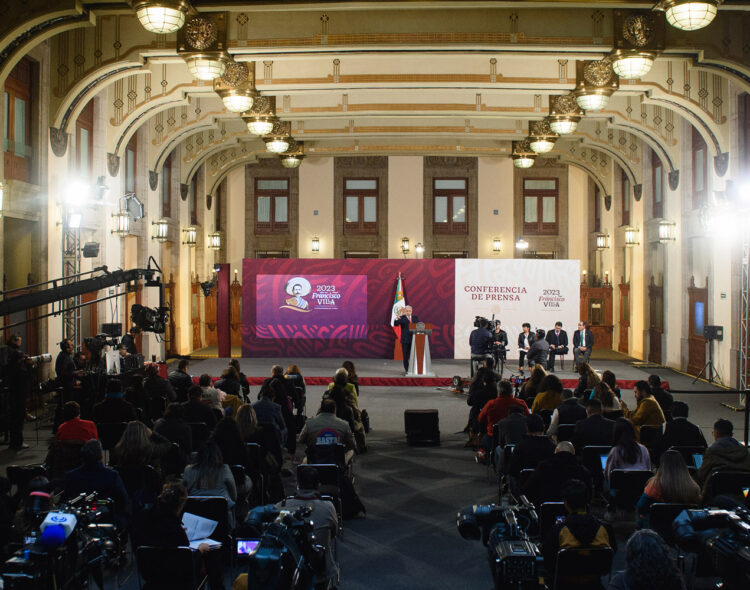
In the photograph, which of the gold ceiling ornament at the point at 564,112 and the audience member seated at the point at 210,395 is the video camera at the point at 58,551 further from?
the gold ceiling ornament at the point at 564,112

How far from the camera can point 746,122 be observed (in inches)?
579

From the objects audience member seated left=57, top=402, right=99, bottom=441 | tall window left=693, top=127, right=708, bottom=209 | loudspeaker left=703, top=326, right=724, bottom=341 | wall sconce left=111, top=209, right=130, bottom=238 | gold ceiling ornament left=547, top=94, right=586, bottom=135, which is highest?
gold ceiling ornament left=547, top=94, right=586, bottom=135

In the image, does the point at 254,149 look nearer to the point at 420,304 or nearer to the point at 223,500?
the point at 420,304

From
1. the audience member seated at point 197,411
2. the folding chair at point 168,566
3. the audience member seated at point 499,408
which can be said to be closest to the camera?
the folding chair at point 168,566

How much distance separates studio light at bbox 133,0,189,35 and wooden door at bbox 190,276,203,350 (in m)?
14.6

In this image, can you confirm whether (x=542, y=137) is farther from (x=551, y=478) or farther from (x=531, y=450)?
(x=551, y=478)

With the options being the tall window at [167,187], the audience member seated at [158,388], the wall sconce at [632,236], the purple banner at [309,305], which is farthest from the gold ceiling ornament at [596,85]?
the tall window at [167,187]

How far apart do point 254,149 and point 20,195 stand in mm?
12041

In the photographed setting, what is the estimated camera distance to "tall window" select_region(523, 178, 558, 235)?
26.1 m

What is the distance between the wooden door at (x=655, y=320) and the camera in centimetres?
2006

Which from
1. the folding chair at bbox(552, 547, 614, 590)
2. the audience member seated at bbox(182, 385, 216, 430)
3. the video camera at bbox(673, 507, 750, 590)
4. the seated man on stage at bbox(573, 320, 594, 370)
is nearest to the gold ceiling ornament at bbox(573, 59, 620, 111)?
the seated man on stage at bbox(573, 320, 594, 370)

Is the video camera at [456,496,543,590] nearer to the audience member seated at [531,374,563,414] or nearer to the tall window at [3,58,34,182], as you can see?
the audience member seated at [531,374,563,414]

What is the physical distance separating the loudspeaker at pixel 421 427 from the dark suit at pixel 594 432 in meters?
3.26

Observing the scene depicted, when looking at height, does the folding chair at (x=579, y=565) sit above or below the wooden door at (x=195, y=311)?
below
